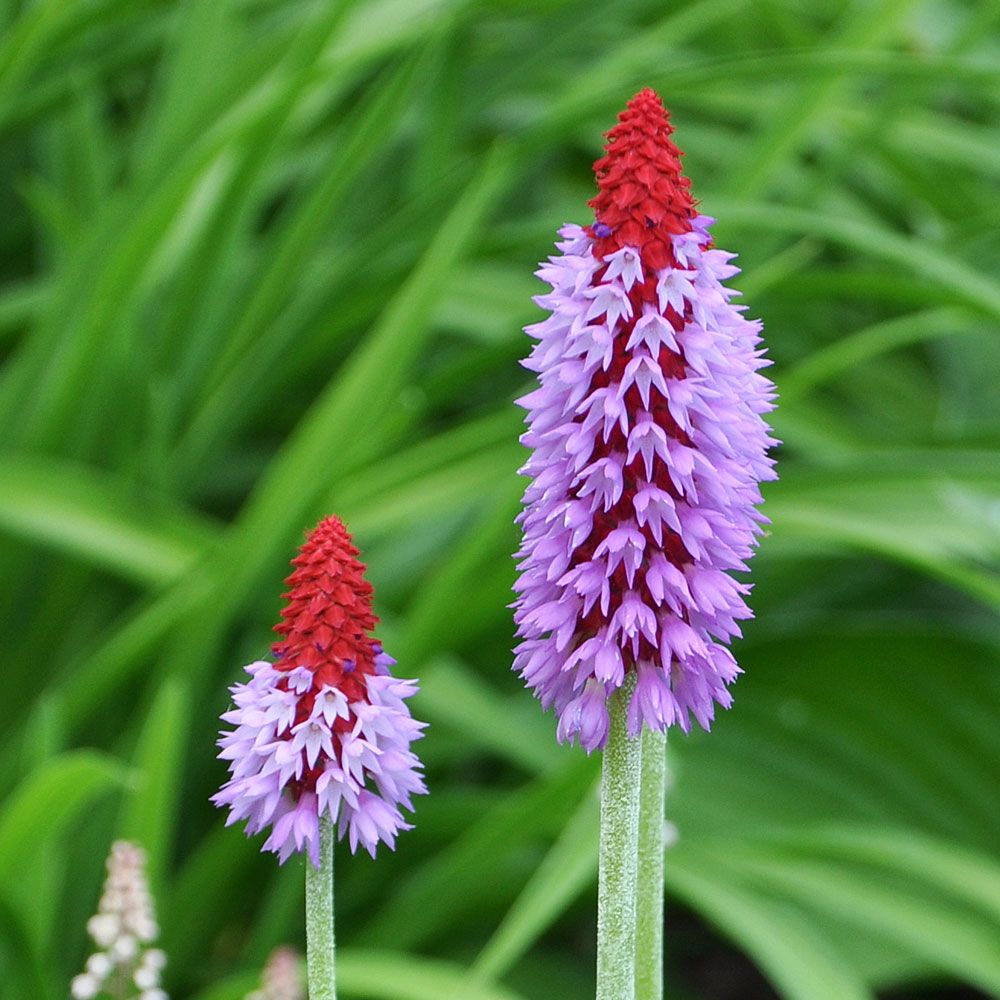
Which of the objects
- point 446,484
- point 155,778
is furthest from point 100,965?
point 446,484

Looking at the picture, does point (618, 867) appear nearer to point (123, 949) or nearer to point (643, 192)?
point (643, 192)

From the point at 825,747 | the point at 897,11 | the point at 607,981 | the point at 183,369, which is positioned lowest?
the point at 607,981

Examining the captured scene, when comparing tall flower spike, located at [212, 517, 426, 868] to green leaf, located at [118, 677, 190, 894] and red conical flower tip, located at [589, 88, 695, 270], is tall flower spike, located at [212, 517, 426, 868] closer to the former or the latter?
red conical flower tip, located at [589, 88, 695, 270]

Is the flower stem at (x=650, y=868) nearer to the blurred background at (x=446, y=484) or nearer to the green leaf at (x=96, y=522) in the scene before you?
the blurred background at (x=446, y=484)

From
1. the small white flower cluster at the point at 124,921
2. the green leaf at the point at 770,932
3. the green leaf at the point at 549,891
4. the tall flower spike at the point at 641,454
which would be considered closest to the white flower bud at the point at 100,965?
the small white flower cluster at the point at 124,921

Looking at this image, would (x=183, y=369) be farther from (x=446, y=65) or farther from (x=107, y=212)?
(x=446, y=65)

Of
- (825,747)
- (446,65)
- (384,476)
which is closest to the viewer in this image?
(384,476)

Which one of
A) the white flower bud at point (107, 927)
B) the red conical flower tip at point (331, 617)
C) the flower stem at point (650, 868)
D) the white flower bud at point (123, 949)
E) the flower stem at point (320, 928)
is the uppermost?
the white flower bud at point (107, 927)

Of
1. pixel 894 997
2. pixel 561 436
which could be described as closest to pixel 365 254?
pixel 894 997
